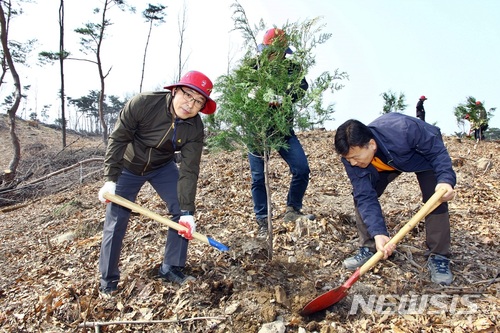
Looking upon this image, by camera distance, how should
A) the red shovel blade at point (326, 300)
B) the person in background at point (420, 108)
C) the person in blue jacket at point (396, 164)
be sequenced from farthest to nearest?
the person in background at point (420, 108)
the person in blue jacket at point (396, 164)
the red shovel blade at point (326, 300)

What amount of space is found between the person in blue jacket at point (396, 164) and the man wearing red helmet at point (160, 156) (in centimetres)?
131

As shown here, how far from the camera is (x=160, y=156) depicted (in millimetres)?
3391

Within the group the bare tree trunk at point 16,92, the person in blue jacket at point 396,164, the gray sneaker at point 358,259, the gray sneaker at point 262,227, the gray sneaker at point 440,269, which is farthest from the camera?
the bare tree trunk at point 16,92

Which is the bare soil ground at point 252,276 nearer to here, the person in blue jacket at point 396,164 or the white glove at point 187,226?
the person in blue jacket at point 396,164

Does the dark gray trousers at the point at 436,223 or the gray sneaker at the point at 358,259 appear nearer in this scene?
the dark gray trousers at the point at 436,223

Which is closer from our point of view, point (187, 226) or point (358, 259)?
point (187, 226)

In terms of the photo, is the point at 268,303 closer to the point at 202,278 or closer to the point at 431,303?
the point at 202,278

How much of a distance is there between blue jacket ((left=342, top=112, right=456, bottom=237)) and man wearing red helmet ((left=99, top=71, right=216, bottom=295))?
4.97ft

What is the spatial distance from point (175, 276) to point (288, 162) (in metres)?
1.73

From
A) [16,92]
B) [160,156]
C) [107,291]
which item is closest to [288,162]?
[160,156]

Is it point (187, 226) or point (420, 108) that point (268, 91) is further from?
point (420, 108)

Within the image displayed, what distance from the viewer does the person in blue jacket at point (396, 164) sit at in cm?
303

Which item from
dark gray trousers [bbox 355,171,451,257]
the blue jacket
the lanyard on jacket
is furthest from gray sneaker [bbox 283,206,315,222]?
dark gray trousers [bbox 355,171,451,257]

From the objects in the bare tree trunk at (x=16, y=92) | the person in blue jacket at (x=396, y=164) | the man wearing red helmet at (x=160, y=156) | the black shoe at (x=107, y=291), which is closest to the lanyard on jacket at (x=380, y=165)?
the person in blue jacket at (x=396, y=164)
